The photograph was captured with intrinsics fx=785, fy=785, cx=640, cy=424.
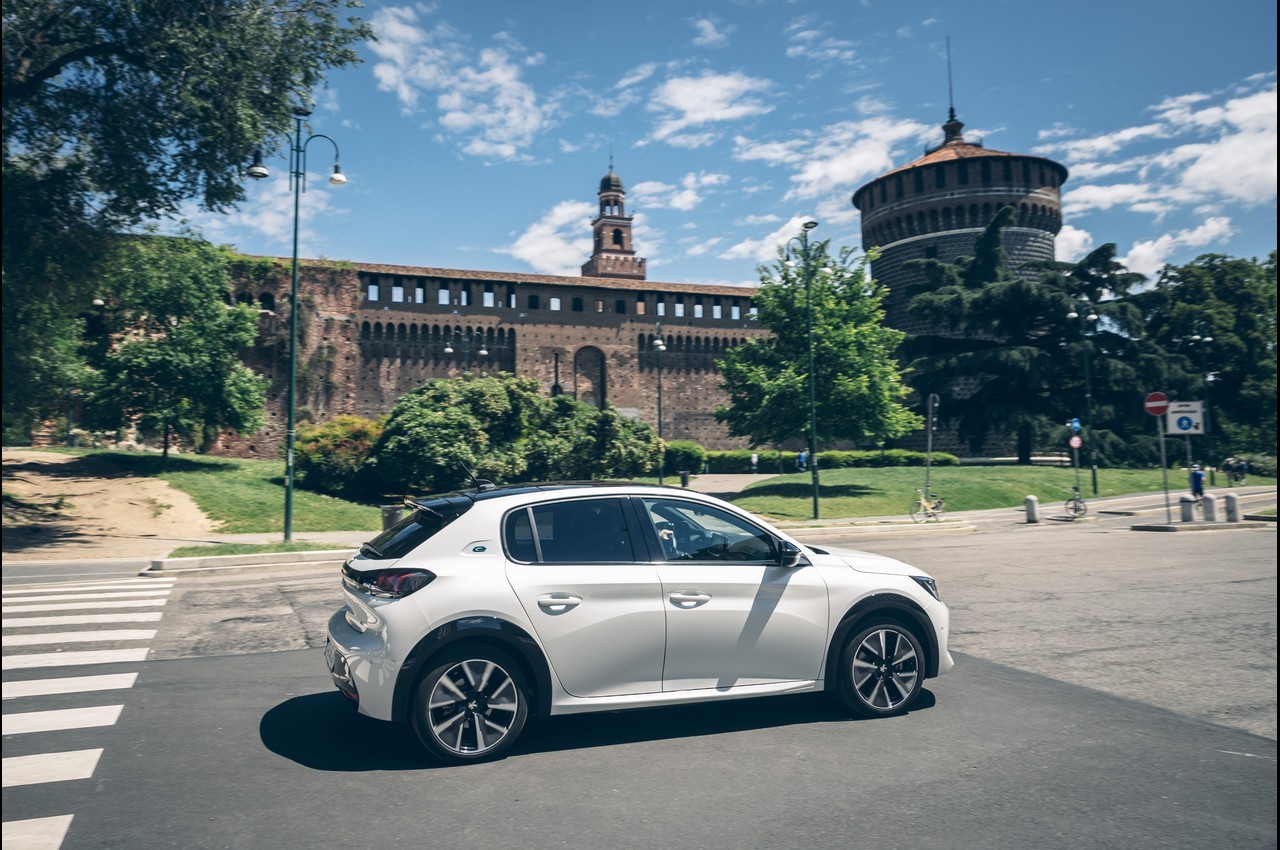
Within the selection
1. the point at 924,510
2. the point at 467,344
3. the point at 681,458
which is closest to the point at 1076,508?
the point at 924,510

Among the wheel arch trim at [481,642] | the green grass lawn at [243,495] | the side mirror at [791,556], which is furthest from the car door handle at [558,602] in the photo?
the green grass lawn at [243,495]

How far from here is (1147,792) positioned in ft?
13.1

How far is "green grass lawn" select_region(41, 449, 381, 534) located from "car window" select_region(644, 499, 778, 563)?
761 inches

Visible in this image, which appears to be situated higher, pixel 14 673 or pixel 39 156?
pixel 39 156

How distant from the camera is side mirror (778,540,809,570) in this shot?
5137mm

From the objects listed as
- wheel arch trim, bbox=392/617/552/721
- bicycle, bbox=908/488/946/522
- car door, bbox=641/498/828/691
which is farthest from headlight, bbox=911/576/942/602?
bicycle, bbox=908/488/946/522

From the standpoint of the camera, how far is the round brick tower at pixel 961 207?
61188 millimetres

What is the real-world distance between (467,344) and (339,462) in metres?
31.8

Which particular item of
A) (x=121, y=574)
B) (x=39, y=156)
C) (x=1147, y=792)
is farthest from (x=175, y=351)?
(x=1147, y=792)

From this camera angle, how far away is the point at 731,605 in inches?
195

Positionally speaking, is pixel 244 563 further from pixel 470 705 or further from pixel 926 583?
pixel 926 583

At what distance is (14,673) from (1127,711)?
28.2 ft

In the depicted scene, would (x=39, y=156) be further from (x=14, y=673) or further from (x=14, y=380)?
(x=14, y=673)

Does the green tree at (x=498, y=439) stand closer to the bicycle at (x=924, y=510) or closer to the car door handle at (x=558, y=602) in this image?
the bicycle at (x=924, y=510)
